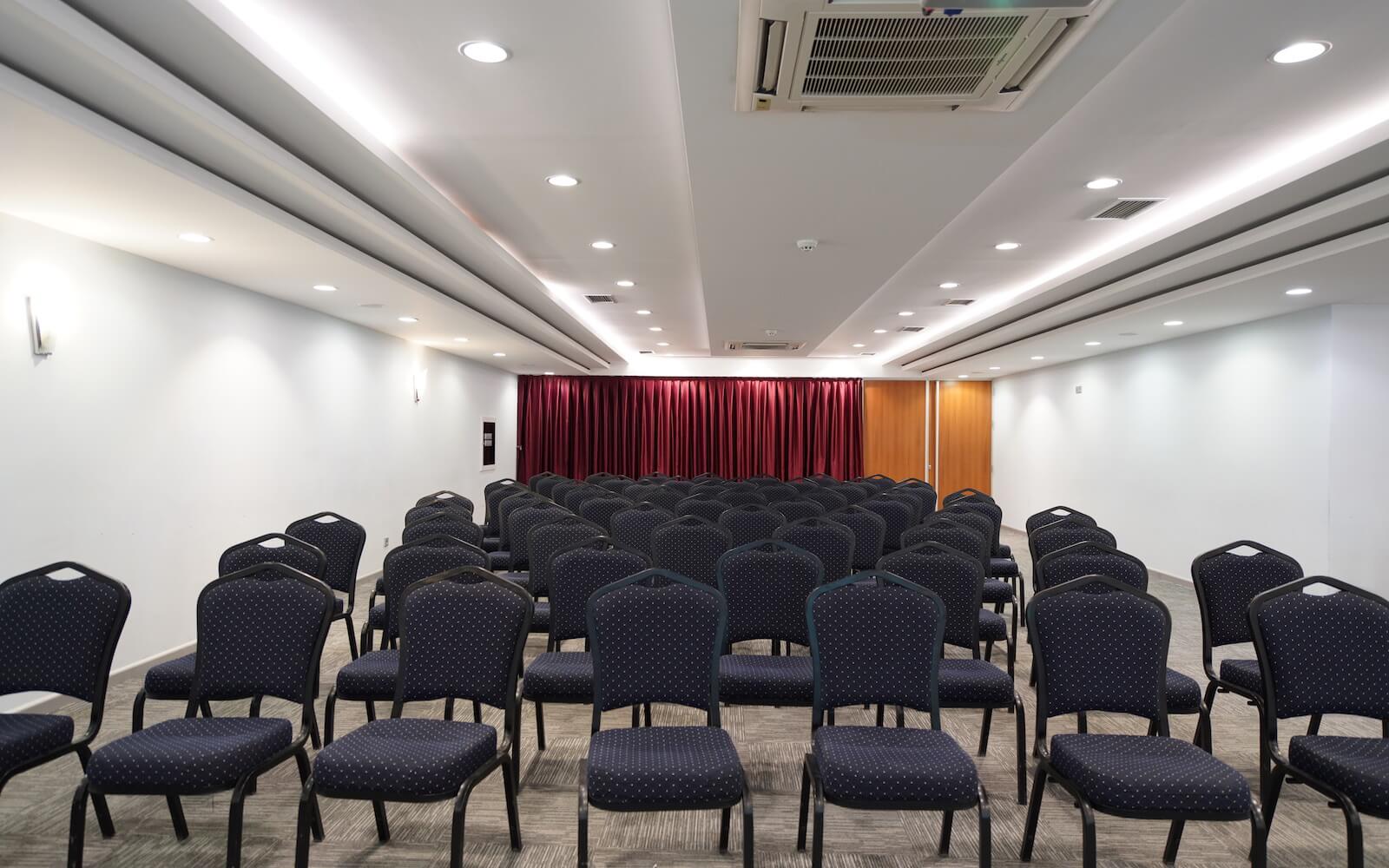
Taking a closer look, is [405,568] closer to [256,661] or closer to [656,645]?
[256,661]

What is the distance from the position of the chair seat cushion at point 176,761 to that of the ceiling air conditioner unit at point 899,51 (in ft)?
10.0

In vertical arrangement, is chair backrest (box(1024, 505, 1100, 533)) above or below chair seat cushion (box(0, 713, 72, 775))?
above

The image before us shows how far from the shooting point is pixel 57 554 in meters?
4.84

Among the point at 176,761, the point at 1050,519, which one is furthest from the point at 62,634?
the point at 1050,519

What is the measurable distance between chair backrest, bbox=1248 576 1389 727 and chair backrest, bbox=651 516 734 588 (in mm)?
2796

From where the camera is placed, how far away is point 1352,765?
2.76m

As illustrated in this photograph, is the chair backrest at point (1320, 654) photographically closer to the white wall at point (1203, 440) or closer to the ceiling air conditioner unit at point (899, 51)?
the ceiling air conditioner unit at point (899, 51)

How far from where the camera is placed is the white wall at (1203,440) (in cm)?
768

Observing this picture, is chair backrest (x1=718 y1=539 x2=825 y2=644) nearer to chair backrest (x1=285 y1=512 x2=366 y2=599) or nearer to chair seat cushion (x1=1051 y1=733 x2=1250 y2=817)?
chair seat cushion (x1=1051 y1=733 x2=1250 y2=817)

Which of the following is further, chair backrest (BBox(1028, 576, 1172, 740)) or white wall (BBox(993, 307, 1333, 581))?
white wall (BBox(993, 307, 1333, 581))

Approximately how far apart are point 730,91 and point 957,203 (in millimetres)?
2180

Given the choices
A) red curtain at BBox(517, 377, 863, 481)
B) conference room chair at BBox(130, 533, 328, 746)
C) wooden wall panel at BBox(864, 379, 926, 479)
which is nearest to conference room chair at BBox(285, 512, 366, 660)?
conference room chair at BBox(130, 533, 328, 746)

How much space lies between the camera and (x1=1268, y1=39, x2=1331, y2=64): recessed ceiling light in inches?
135

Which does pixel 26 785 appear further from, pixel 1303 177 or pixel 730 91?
pixel 1303 177
